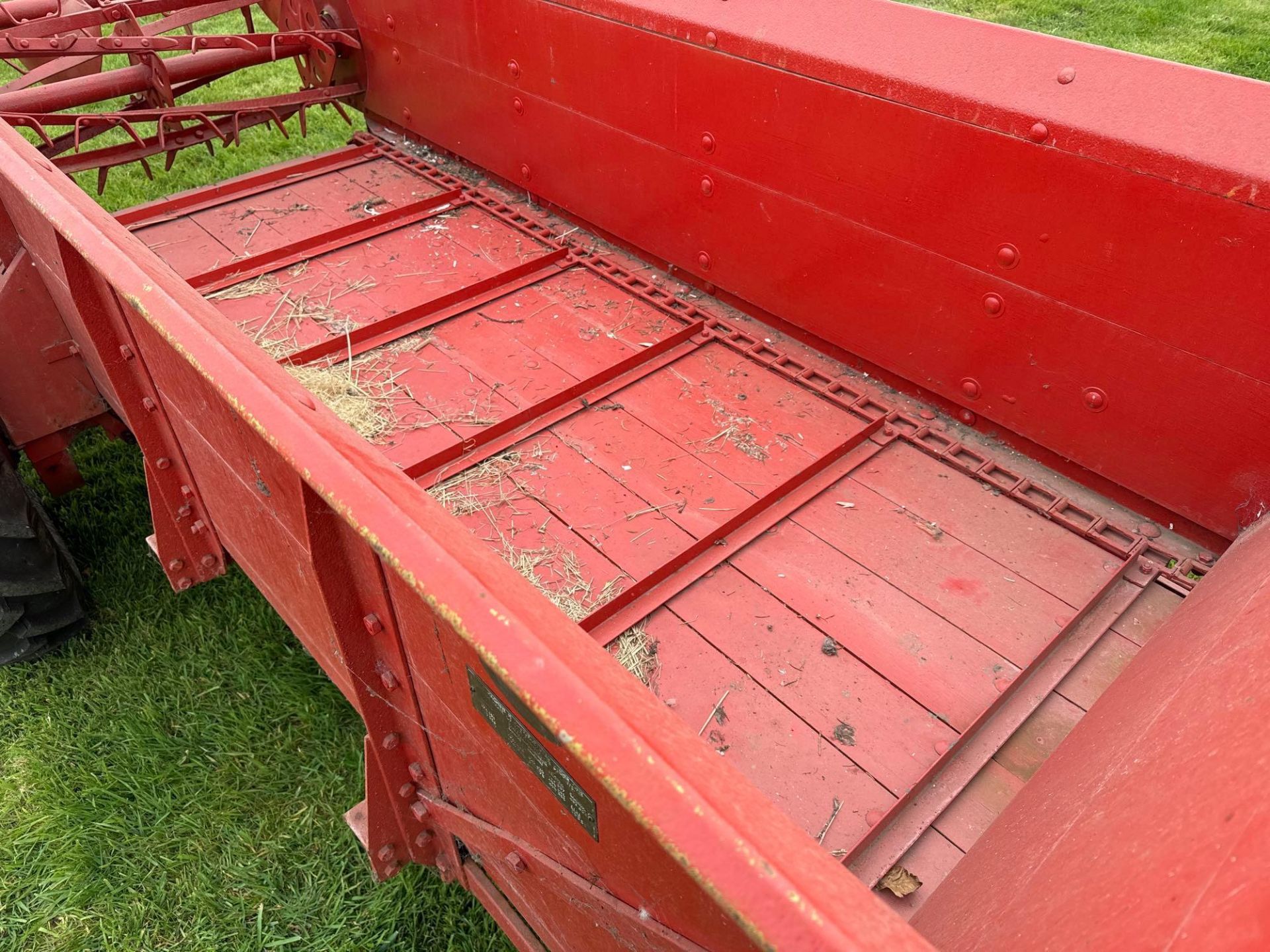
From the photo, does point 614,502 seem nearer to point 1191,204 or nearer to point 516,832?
point 516,832

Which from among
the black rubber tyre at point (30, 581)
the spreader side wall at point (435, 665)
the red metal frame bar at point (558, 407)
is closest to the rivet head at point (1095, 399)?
the red metal frame bar at point (558, 407)

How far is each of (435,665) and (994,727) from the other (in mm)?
1248

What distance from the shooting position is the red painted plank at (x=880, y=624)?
2.02 m

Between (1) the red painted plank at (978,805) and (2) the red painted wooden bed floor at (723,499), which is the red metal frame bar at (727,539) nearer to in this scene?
(2) the red painted wooden bed floor at (723,499)

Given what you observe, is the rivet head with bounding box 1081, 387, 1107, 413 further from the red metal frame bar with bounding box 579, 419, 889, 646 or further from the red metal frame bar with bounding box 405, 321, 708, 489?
the red metal frame bar with bounding box 405, 321, 708, 489

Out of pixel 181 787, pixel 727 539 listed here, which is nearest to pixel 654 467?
pixel 727 539

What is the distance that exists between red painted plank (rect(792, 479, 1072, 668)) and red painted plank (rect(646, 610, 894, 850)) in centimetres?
50

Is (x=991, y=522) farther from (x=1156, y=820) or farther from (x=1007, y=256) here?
(x=1156, y=820)

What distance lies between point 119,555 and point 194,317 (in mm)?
2372

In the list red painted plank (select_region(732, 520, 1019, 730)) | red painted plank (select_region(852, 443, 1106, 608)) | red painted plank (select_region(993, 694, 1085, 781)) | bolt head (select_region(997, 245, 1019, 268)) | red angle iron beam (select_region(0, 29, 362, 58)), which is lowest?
red painted plank (select_region(993, 694, 1085, 781))

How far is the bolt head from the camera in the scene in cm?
221

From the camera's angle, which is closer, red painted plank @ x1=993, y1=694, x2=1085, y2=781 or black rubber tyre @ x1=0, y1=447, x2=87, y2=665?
red painted plank @ x1=993, y1=694, x2=1085, y2=781

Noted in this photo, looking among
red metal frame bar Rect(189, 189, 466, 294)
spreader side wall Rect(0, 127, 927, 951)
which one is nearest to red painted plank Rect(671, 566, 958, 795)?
spreader side wall Rect(0, 127, 927, 951)

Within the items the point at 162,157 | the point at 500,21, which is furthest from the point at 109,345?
the point at 162,157
